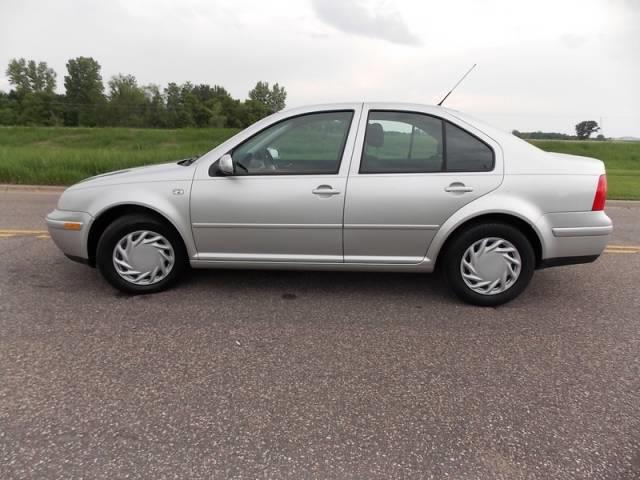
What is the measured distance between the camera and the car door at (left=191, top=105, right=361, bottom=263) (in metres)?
3.47

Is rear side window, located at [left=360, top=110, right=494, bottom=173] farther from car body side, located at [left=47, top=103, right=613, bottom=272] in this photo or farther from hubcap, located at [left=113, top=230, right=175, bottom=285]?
hubcap, located at [left=113, top=230, right=175, bottom=285]

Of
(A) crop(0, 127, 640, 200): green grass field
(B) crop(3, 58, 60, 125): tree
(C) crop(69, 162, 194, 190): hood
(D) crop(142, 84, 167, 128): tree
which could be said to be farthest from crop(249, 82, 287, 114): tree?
(C) crop(69, 162, 194, 190): hood

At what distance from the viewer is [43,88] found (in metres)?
98.9

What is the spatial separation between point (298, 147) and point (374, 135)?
598 millimetres

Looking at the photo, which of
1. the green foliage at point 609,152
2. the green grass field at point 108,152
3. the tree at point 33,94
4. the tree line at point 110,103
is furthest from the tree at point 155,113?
the green foliage at point 609,152

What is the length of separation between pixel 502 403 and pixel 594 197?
6.29 ft

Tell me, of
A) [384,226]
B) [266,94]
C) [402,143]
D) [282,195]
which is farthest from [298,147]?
[266,94]

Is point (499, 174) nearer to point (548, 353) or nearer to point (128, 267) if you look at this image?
point (548, 353)

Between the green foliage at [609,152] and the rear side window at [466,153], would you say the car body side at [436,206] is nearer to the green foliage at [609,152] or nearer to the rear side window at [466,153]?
the rear side window at [466,153]

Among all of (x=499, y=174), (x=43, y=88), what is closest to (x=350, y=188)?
(x=499, y=174)

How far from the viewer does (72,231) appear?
3.68 meters

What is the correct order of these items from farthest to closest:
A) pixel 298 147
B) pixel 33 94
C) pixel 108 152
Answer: pixel 33 94
pixel 108 152
pixel 298 147

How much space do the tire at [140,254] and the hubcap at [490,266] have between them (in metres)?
2.26

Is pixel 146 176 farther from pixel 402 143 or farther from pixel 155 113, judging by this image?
pixel 155 113
